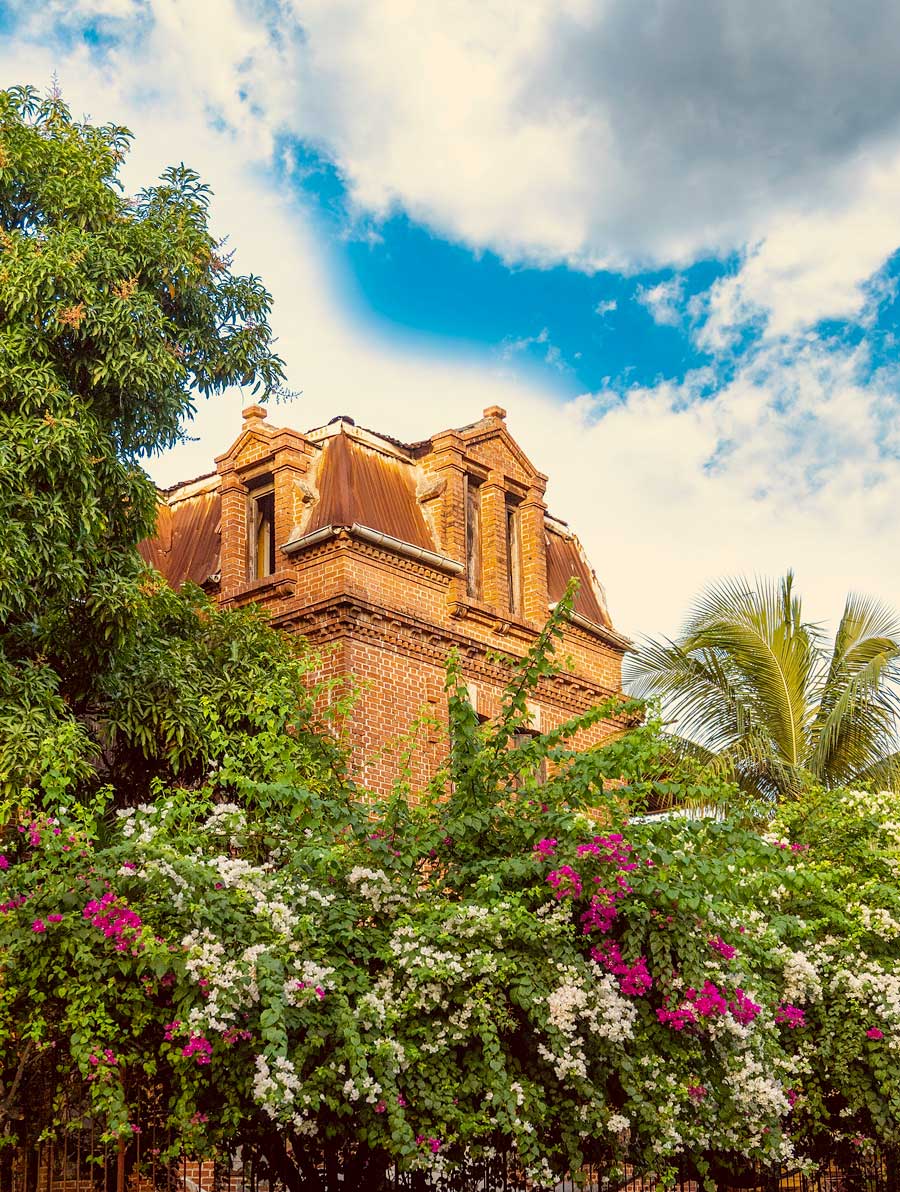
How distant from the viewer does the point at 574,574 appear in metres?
23.2

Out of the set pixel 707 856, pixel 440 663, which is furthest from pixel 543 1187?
pixel 440 663

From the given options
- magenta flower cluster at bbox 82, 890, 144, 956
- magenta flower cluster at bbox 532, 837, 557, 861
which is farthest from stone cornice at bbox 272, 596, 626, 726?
magenta flower cluster at bbox 82, 890, 144, 956

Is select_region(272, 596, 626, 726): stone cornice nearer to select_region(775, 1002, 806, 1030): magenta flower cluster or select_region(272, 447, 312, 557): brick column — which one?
select_region(272, 447, 312, 557): brick column

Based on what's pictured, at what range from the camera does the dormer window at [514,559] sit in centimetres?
2158

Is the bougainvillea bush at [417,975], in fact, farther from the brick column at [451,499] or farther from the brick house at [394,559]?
the brick column at [451,499]

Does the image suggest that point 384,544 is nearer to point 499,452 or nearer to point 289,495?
point 289,495

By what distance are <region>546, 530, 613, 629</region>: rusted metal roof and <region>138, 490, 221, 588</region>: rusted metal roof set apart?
5.48 meters

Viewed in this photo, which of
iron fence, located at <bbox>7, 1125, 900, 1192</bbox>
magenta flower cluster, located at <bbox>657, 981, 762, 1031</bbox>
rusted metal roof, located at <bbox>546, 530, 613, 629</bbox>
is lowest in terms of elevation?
iron fence, located at <bbox>7, 1125, 900, 1192</bbox>

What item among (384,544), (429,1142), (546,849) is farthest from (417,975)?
(384,544)

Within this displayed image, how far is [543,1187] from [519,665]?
12.8 feet

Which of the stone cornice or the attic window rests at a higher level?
the attic window

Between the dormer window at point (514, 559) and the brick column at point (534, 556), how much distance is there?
7 centimetres

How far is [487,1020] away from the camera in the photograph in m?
8.73

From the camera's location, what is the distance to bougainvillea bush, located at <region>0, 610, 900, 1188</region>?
27.8ft
